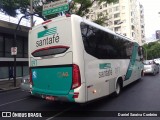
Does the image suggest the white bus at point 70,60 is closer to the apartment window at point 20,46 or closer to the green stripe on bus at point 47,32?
the green stripe on bus at point 47,32

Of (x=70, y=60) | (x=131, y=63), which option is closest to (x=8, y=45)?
(x=131, y=63)

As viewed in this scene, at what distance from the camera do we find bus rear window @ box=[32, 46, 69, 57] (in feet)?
24.0

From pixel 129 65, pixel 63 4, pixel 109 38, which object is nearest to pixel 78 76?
pixel 109 38

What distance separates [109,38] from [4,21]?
12.7 meters

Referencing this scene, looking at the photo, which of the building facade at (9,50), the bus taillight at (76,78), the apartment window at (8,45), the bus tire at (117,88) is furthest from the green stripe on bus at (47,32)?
the apartment window at (8,45)

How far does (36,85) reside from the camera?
834 cm

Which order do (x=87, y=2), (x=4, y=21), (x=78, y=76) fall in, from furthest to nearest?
(x=87, y=2) → (x=4, y=21) → (x=78, y=76)

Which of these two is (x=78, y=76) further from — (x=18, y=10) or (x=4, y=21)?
(x=18, y=10)

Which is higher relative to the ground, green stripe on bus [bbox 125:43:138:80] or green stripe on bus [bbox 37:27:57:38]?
Answer: green stripe on bus [bbox 37:27:57:38]

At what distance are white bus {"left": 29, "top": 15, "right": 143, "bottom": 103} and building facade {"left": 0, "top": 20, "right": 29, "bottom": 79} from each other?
40.9ft

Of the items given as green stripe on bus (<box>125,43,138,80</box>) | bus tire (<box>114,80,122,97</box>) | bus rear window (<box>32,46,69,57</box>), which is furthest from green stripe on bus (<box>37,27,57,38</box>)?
green stripe on bus (<box>125,43,138,80</box>)

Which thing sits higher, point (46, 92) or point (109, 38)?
point (109, 38)

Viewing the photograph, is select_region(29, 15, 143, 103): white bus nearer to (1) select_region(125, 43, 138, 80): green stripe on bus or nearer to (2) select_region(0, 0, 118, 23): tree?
(1) select_region(125, 43, 138, 80): green stripe on bus

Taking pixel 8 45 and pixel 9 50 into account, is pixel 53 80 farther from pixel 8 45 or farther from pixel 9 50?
pixel 8 45
